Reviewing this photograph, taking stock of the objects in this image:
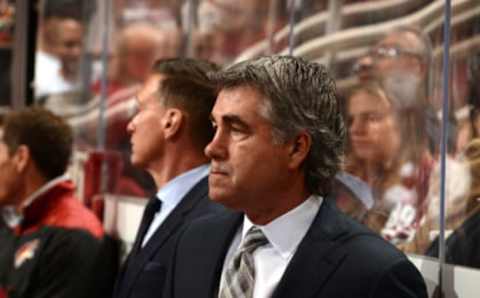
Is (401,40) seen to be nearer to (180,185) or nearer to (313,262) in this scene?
(180,185)

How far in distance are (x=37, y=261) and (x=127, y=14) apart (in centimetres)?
114

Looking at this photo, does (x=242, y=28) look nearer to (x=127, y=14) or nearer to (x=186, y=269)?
(x=127, y=14)

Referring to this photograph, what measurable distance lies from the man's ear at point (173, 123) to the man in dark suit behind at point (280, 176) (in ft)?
2.35

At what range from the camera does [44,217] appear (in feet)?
11.5

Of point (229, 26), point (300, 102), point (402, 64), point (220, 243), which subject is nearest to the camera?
point (300, 102)

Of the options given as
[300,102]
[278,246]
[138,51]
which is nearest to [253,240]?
[278,246]

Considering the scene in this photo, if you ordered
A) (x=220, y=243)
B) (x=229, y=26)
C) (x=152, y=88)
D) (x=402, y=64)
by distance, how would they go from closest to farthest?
(x=220, y=243) < (x=402, y=64) < (x=152, y=88) < (x=229, y=26)

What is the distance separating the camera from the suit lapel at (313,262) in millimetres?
1983

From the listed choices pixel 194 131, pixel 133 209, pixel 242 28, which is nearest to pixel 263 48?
pixel 242 28

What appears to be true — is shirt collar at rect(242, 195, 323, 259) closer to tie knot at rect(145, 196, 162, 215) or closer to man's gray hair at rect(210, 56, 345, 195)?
man's gray hair at rect(210, 56, 345, 195)

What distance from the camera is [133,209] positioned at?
372cm

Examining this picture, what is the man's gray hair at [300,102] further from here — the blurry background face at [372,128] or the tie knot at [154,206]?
the tie knot at [154,206]

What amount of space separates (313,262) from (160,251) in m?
0.81

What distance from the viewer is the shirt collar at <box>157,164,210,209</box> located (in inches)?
112
